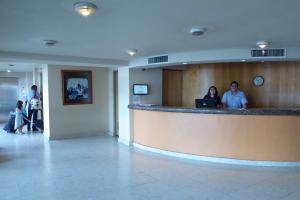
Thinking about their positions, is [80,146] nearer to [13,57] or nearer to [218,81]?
[13,57]

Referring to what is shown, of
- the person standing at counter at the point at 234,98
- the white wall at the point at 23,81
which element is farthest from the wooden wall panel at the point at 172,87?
the white wall at the point at 23,81

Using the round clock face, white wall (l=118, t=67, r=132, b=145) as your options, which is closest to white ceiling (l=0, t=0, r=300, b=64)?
the round clock face

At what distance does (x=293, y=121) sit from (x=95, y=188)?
3.53 metres

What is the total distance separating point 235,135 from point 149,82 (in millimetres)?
2646

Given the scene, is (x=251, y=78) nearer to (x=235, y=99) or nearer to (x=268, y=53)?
(x=235, y=99)

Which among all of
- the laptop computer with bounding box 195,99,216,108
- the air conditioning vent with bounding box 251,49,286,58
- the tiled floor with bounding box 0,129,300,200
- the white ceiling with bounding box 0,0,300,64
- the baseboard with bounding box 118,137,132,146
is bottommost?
the tiled floor with bounding box 0,129,300,200

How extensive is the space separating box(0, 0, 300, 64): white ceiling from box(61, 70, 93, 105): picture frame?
2.48 m

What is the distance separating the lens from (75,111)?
707 cm

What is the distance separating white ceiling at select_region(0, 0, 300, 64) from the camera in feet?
7.43

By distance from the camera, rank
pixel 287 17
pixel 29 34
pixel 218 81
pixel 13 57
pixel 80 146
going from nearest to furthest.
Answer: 1. pixel 287 17
2. pixel 29 34
3. pixel 13 57
4. pixel 80 146
5. pixel 218 81

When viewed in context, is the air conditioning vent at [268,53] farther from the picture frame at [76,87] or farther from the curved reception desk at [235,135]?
the picture frame at [76,87]

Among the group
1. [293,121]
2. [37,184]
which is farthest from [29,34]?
[293,121]

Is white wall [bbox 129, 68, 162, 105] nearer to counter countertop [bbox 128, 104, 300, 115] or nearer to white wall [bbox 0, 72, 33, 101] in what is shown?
counter countertop [bbox 128, 104, 300, 115]

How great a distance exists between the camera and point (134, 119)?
6.09 metres
